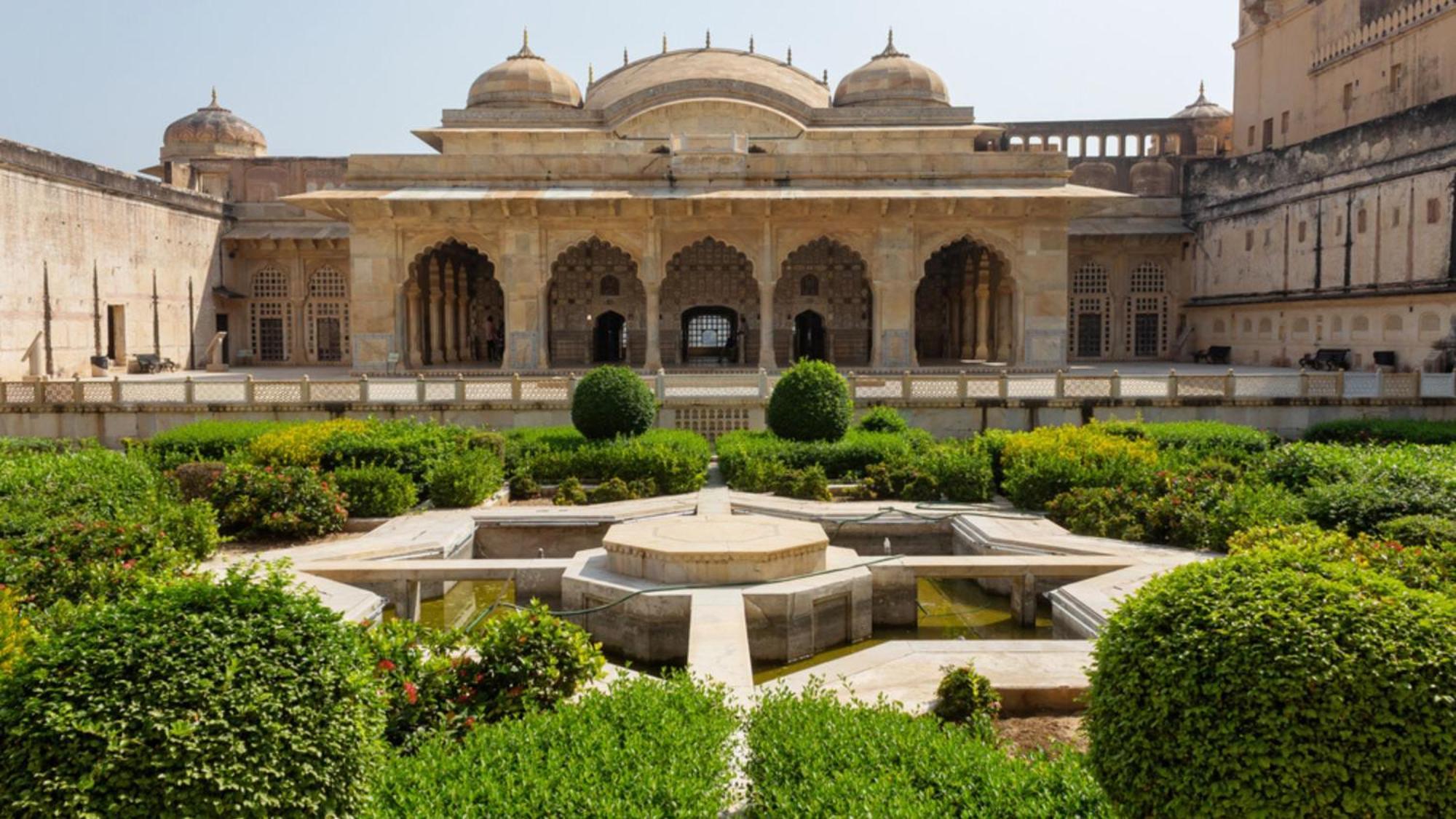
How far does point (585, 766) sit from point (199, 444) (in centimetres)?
1080

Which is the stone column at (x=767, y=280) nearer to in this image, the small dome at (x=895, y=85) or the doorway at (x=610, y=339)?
the doorway at (x=610, y=339)

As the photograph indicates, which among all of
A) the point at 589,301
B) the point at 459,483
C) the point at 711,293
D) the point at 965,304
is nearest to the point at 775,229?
the point at 711,293

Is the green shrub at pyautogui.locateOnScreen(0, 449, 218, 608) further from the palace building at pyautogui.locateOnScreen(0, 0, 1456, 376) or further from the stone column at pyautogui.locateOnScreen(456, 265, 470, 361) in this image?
the stone column at pyautogui.locateOnScreen(456, 265, 470, 361)

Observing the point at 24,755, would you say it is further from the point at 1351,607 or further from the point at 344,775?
the point at 1351,607

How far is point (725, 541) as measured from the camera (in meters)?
8.24

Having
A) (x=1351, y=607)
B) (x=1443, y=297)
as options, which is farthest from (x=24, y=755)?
(x=1443, y=297)

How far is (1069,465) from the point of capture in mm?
11430

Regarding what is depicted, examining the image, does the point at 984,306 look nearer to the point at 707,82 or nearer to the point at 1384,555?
the point at 707,82

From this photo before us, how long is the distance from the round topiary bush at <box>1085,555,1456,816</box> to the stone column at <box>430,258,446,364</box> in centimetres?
2330

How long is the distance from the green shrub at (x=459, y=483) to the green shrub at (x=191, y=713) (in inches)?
307

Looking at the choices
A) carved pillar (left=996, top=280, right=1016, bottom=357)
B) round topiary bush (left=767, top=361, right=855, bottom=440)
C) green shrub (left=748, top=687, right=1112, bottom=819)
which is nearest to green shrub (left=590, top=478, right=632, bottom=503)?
round topiary bush (left=767, top=361, right=855, bottom=440)

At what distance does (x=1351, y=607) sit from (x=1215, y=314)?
27209 mm

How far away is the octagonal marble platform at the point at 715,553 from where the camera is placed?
7836mm

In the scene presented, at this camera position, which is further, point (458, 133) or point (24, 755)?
point (458, 133)
